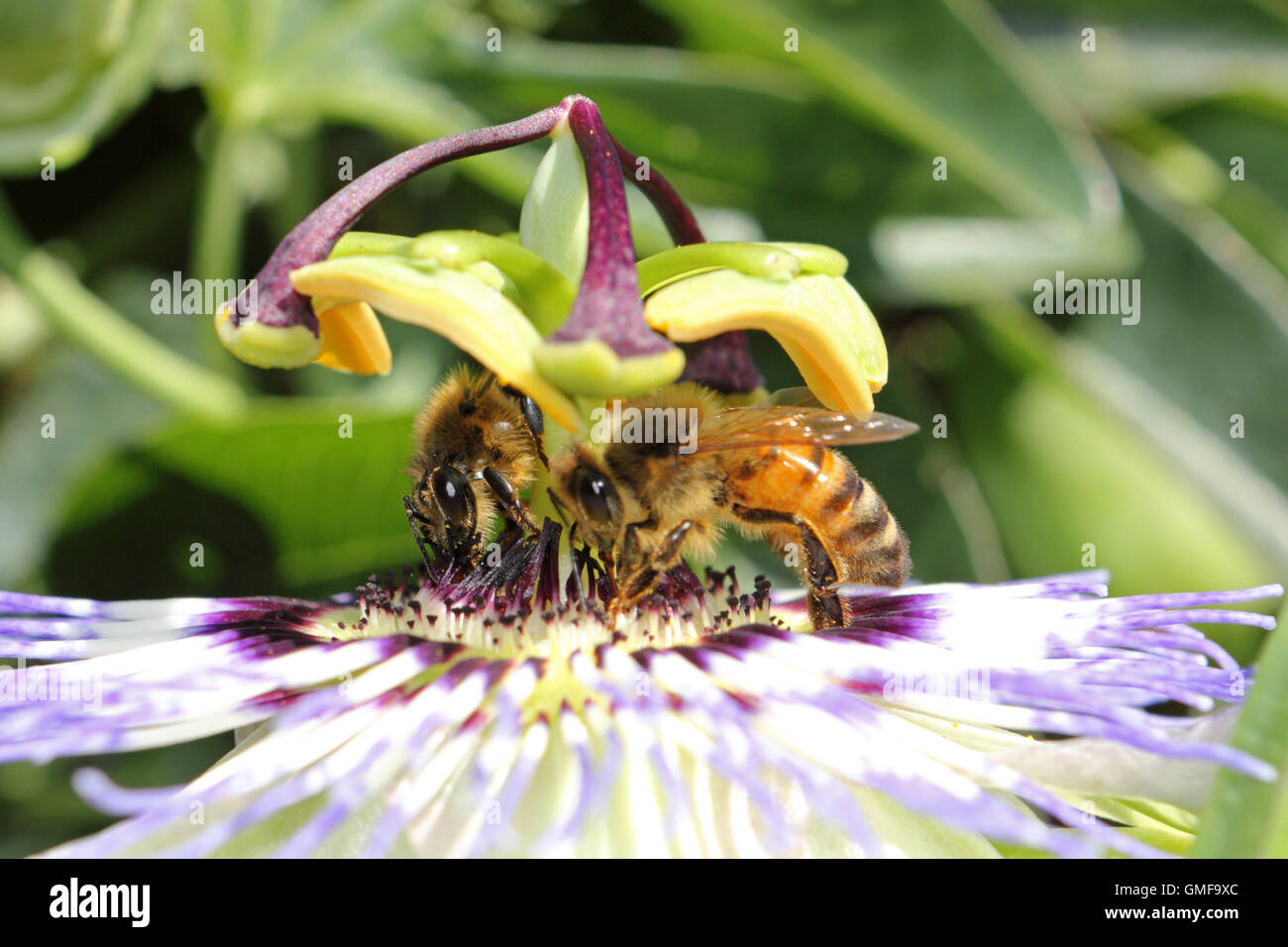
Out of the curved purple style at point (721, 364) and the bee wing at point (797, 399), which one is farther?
the curved purple style at point (721, 364)

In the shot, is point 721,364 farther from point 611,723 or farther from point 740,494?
point 611,723

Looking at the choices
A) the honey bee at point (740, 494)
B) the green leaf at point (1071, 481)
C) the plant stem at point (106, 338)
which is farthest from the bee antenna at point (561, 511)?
the green leaf at point (1071, 481)

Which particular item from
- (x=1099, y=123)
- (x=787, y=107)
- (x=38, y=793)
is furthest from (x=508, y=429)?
(x=1099, y=123)

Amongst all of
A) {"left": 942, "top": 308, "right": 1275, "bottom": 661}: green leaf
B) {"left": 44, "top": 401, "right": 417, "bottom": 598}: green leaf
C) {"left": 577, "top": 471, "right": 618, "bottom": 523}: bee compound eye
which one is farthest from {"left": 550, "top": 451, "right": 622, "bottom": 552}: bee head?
{"left": 942, "top": 308, "right": 1275, "bottom": 661}: green leaf

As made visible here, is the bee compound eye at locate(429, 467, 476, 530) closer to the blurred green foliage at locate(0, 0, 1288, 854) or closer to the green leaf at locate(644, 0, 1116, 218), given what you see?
the blurred green foliage at locate(0, 0, 1288, 854)

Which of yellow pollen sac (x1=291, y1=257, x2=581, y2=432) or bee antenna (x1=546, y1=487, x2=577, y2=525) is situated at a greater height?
yellow pollen sac (x1=291, y1=257, x2=581, y2=432)

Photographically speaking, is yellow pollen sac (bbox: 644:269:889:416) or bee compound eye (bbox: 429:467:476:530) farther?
bee compound eye (bbox: 429:467:476:530)

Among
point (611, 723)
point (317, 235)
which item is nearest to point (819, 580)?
point (611, 723)

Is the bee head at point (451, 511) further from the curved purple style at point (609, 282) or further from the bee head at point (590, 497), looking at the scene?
the curved purple style at point (609, 282)
